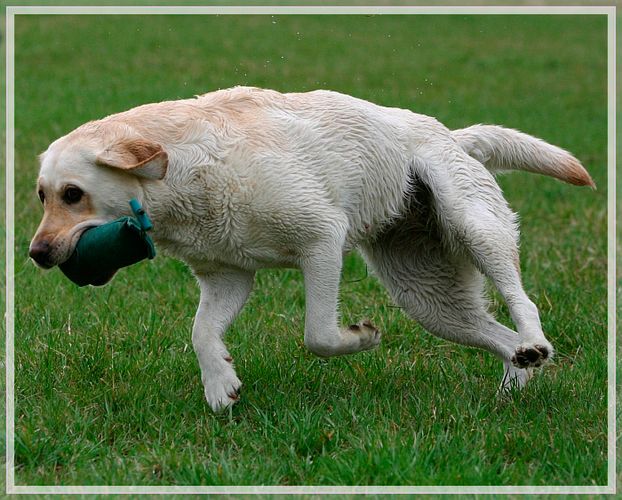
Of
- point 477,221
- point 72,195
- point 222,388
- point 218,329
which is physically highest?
point 72,195

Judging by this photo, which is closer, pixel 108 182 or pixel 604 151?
pixel 108 182

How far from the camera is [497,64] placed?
44.6 feet

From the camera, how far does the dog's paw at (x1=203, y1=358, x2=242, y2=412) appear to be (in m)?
4.42

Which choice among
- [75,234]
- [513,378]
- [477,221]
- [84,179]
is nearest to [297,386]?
[513,378]

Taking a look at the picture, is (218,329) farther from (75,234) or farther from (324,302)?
(75,234)

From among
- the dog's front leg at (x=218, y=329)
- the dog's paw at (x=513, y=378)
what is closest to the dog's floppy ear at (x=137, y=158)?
the dog's front leg at (x=218, y=329)

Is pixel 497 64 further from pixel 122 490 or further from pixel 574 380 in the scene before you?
pixel 122 490

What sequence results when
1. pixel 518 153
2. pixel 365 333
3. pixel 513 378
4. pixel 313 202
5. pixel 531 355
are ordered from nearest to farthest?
pixel 531 355 → pixel 313 202 → pixel 365 333 → pixel 513 378 → pixel 518 153

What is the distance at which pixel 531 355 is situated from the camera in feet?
13.9

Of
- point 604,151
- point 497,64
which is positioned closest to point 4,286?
point 604,151

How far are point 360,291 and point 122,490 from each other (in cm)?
281

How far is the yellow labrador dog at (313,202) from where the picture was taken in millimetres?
4082

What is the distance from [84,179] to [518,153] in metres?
2.23

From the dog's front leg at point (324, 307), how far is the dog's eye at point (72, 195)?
1006 mm
